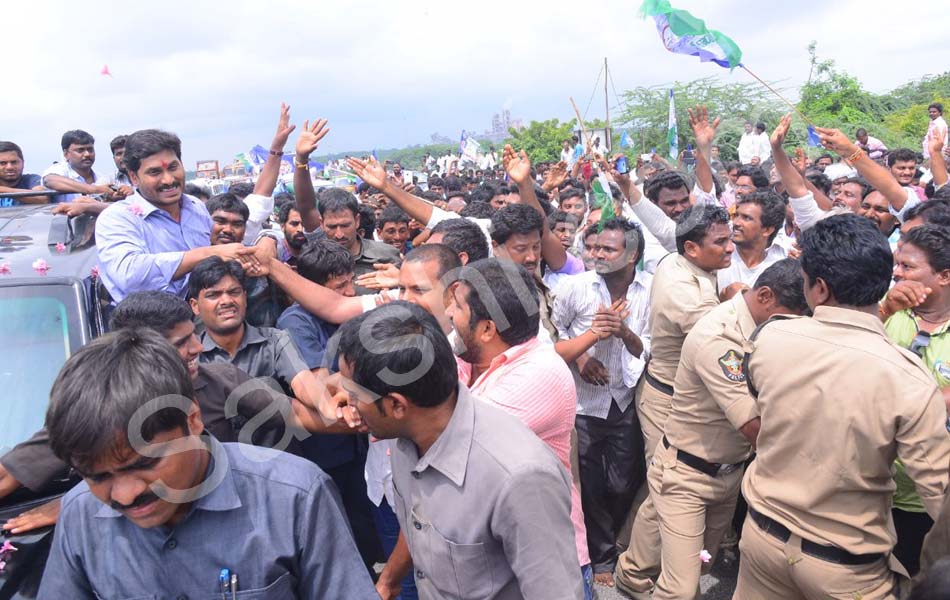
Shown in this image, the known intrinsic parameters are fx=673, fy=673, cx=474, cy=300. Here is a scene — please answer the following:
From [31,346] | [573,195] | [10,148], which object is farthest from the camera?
[573,195]

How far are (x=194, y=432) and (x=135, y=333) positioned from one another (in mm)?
228

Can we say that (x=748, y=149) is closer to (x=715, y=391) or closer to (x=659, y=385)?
(x=659, y=385)

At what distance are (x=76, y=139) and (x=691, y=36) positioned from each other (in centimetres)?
550

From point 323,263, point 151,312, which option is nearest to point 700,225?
point 323,263

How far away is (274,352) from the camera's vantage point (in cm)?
287

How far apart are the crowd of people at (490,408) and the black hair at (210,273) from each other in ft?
0.04

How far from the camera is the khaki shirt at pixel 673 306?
3.37 meters

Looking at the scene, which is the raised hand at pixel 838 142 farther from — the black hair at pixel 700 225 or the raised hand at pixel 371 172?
the raised hand at pixel 371 172

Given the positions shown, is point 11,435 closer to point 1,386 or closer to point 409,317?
point 1,386

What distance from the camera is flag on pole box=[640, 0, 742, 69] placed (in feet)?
19.8

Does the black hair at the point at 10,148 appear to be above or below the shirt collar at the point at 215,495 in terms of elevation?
above

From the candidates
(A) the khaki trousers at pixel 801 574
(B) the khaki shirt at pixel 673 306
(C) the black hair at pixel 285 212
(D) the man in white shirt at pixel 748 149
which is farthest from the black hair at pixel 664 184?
(D) the man in white shirt at pixel 748 149

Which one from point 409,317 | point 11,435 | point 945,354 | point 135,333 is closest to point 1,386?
point 11,435

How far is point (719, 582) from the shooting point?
3.71 meters
